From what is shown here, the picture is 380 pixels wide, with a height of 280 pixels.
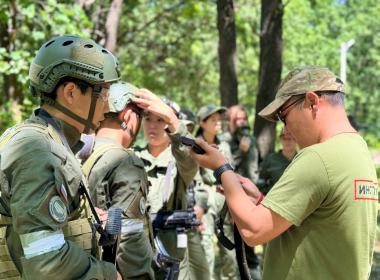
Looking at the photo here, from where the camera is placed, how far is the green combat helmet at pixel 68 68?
2848 mm

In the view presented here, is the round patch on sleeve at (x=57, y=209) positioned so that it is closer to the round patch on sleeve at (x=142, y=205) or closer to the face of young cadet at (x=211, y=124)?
the round patch on sleeve at (x=142, y=205)

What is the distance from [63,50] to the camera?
2893 mm

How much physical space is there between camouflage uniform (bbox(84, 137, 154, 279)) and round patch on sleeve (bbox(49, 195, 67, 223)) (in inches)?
48.4

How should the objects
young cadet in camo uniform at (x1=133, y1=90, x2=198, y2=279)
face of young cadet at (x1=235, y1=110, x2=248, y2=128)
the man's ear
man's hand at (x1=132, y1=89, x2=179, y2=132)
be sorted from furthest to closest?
1. face of young cadet at (x1=235, y1=110, x2=248, y2=128)
2. young cadet in camo uniform at (x1=133, y1=90, x2=198, y2=279)
3. man's hand at (x1=132, y1=89, x2=179, y2=132)
4. the man's ear

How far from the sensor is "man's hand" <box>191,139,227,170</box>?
3150mm

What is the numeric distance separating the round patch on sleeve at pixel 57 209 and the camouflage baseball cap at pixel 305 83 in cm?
117

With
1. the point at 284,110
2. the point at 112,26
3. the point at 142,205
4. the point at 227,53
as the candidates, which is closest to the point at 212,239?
the point at 142,205

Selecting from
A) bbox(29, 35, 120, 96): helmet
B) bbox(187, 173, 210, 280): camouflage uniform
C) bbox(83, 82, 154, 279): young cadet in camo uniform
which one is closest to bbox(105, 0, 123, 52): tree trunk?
bbox(187, 173, 210, 280): camouflage uniform

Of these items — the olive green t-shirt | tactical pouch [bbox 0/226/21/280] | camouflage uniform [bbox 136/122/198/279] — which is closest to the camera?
tactical pouch [bbox 0/226/21/280]

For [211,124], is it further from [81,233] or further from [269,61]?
[81,233]

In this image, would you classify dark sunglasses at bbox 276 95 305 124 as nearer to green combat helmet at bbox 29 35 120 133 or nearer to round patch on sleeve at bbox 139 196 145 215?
green combat helmet at bbox 29 35 120 133

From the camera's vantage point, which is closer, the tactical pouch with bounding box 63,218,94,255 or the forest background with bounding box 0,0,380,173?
the tactical pouch with bounding box 63,218,94,255

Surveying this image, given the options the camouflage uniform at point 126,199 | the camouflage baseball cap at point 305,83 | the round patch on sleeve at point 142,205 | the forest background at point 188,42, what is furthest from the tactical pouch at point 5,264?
the forest background at point 188,42

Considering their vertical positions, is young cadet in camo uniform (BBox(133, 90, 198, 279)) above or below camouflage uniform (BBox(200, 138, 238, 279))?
above
